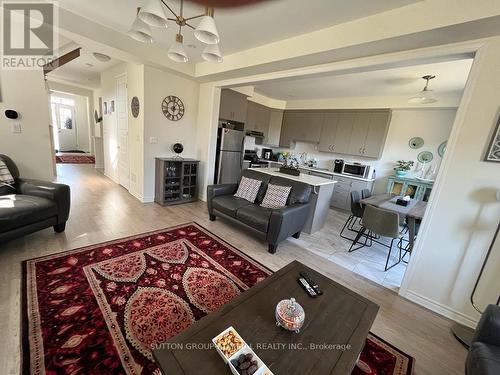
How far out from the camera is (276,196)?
314 centimetres

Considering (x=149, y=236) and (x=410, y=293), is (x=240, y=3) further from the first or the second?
(x=410, y=293)

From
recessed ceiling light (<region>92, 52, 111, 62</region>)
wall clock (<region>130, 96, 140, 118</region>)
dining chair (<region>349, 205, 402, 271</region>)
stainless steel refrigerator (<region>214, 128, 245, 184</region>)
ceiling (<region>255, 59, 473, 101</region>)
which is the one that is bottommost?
dining chair (<region>349, 205, 402, 271</region>)

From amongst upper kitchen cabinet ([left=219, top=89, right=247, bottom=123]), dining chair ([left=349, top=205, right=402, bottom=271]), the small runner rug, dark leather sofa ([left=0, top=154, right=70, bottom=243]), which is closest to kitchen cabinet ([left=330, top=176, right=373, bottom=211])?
dining chair ([left=349, top=205, right=402, bottom=271])

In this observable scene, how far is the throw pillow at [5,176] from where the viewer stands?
8.01 ft

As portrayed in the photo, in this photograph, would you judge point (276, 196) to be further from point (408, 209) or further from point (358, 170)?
point (358, 170)

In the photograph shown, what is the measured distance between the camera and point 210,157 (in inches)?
174

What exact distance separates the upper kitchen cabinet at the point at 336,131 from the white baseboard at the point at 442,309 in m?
3.59

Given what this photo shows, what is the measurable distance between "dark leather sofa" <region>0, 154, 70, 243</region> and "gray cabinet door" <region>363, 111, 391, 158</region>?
5.50 metres

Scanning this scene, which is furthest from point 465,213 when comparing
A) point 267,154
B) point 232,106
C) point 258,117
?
point 267,154

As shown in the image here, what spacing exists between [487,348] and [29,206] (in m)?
3.85

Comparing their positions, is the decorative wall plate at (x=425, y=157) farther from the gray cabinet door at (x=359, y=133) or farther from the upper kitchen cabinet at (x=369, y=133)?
the gray cabinet door at (x=359, y=133)

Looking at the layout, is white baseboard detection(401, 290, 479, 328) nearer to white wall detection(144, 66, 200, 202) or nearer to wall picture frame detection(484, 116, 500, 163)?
wall picture frame detection(484, 116, 500, 163)

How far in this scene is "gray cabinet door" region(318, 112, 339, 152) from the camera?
17.2ft

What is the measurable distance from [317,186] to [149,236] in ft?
8.16
